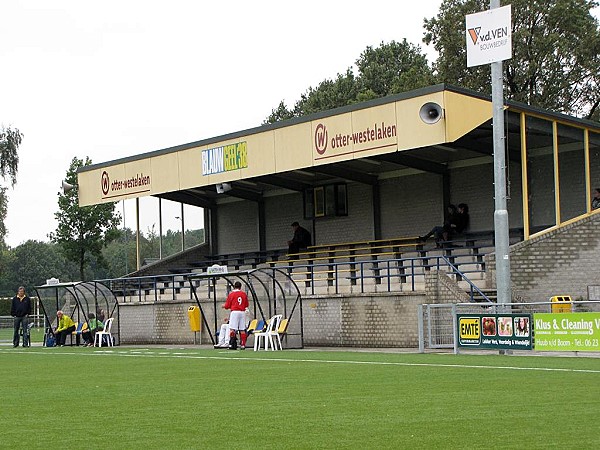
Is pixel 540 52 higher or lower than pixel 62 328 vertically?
higher

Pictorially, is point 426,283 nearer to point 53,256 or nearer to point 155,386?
point 155,386

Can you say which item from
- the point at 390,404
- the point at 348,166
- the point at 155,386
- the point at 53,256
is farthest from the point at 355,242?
the point at 53,256

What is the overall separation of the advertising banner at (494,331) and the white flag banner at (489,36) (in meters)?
6.17

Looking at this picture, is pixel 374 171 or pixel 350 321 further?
pixel 374 171

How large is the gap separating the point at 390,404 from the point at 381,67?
2560 inches

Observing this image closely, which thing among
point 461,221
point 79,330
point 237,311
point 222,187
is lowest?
point 79,330

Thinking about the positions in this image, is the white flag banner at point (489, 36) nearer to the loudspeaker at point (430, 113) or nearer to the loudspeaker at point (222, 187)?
the loudspeaker at point (430, 113)

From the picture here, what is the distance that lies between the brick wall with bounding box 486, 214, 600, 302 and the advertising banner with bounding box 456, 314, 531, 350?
6.09 metres

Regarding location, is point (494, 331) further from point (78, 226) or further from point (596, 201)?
point (78, 226)

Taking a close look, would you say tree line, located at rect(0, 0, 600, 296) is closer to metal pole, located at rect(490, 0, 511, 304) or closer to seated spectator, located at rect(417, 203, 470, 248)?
seated spectator, located at rect(417, 203, 470, 248)

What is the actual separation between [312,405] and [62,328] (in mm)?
27133

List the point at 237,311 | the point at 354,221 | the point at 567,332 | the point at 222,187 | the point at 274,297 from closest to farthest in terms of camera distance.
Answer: the point at 567,332 < the point at 237,311 < the point at 274,297 < the point at 222,187 < the point at 354,221

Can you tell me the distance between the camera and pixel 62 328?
3859 centimetres

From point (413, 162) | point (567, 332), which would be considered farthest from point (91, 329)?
point (567, 332)
